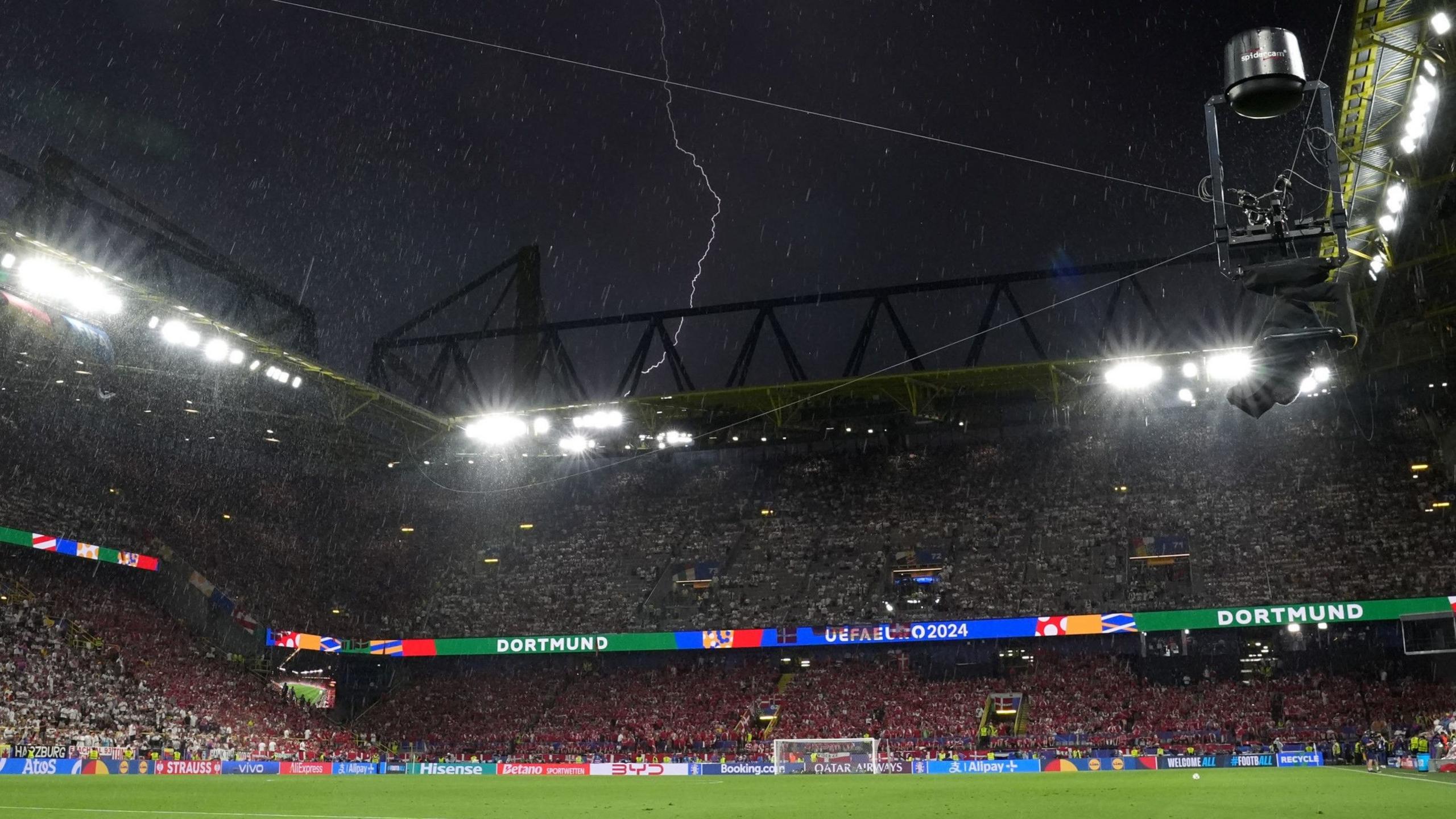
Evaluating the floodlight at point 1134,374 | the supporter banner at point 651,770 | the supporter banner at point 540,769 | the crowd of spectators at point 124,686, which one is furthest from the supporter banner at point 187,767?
the floodlight at point 1134,374

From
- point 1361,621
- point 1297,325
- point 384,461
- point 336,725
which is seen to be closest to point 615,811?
point 1297,325

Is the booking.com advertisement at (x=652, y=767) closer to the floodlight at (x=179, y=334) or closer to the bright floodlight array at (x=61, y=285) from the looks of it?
the floodlight at (x=179, y=334)

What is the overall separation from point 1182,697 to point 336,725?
3618cm

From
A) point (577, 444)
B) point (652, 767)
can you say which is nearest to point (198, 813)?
point (652, 767)

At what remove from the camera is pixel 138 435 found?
49156mm

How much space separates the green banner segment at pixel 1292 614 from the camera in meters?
36.8

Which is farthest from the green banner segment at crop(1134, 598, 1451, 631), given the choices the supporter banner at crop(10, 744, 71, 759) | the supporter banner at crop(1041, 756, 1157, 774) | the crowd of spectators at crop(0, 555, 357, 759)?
the supporter banner at crop(10, 744, 71, 759)

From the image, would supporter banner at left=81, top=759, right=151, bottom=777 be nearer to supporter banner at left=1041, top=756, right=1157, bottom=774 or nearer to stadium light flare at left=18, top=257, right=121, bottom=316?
stadium light flare at left=18, top=257, right=121, bottom=316

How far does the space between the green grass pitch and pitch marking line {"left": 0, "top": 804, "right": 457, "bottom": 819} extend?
0.06m

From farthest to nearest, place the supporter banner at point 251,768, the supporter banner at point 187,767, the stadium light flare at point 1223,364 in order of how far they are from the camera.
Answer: the stadium light flare at point 1223,364, the supporter banner at point 251,768, the supporter banner at point 187,767

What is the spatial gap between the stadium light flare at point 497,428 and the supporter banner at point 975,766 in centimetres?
2270

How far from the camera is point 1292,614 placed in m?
38.4

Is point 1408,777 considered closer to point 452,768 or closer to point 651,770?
point 651,770

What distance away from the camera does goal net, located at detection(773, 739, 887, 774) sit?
37.3 m
